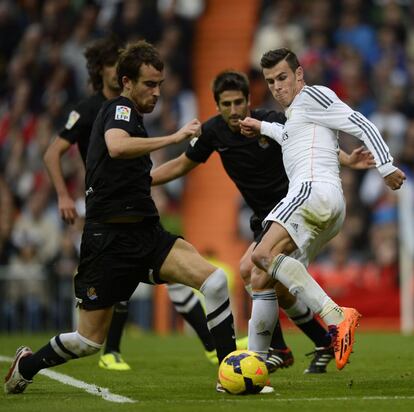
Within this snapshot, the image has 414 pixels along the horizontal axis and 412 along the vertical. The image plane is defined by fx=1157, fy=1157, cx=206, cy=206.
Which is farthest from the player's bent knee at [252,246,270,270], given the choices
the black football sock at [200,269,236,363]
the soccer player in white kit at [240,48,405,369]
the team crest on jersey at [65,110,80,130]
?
the team crest on jersey at [65,110,80,130]

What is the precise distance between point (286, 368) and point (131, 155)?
295cm

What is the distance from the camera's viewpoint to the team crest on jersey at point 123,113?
23.9ft

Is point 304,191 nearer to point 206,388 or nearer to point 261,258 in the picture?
point 261,258

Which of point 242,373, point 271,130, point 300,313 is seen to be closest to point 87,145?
point 271,130

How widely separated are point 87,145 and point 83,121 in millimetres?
225

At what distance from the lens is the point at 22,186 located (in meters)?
20.2

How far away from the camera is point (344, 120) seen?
753 cm

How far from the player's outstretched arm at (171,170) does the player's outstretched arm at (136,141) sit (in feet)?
5.34

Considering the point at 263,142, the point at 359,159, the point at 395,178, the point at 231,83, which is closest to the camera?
the point at 395,178

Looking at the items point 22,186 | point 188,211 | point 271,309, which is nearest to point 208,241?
point 188,211

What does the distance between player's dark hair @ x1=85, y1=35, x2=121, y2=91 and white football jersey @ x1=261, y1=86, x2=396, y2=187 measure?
223cm

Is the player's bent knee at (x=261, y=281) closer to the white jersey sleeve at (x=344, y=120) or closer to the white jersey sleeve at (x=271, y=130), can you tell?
the white jersey sleeve at (x=271, y=130)

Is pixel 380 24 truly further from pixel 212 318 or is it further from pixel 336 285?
pixel 212 318

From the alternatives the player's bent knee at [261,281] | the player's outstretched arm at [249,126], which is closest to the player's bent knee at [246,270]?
the player's bent knee at [261,281]
